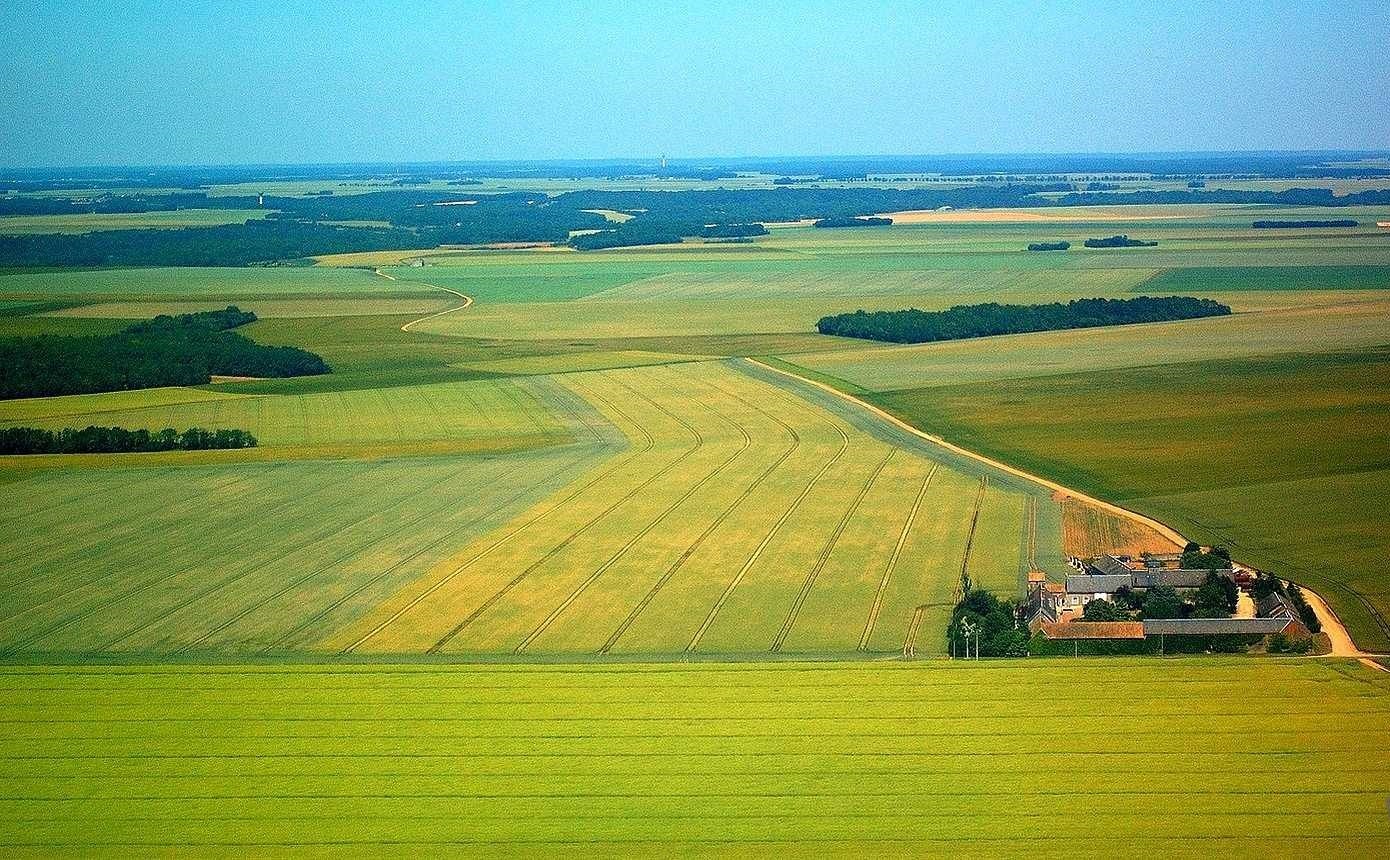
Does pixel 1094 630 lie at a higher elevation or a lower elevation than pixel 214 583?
higher

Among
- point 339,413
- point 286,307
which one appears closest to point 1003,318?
point 339,413

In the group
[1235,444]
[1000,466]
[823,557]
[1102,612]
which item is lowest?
[1000,466]

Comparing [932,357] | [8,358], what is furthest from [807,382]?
[8,358]

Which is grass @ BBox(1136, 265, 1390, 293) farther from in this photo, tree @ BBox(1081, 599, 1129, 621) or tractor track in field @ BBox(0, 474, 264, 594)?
tractor track in field @ BBox(0, 474, 264, 594)

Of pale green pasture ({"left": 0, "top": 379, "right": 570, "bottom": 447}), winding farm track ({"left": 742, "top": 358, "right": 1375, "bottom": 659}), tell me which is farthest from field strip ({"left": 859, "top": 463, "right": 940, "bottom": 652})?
pale green pasture ({"left": 0, "top": 379, "right": 570, "bottom": 447})

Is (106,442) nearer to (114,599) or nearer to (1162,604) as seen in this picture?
(114,599)

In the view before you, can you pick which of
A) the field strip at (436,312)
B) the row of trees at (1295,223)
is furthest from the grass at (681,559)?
the row of trees at (1295,223)

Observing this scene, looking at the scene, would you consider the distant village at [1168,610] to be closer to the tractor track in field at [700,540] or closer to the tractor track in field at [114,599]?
the tractor track in field at [700,540]

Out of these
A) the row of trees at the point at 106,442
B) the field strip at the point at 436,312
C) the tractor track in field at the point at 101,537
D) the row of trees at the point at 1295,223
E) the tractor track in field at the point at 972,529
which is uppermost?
the row of trees at the point at 1295,223
